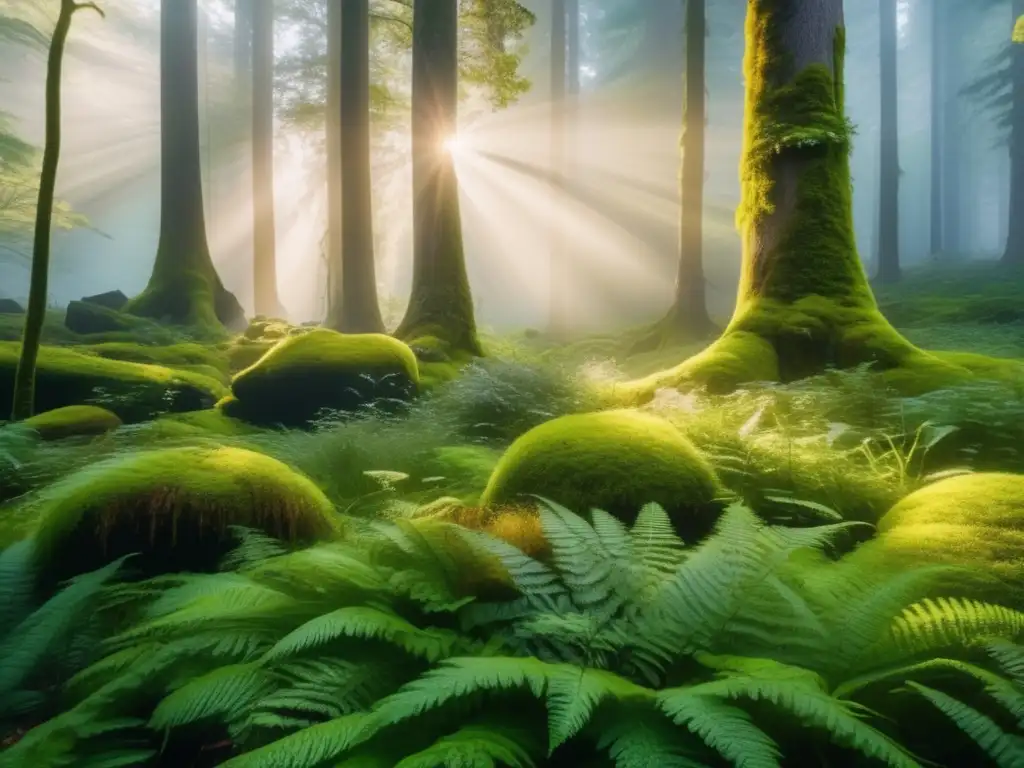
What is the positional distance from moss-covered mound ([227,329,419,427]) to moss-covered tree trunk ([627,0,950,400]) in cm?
296

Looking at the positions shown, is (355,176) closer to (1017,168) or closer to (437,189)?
(437,189)

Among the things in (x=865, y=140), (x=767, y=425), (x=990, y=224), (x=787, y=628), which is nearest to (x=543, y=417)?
(x=767, y=425)

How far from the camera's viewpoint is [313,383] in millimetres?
7391

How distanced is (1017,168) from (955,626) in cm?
3251

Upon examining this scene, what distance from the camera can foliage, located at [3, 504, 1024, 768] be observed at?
5.28 feet

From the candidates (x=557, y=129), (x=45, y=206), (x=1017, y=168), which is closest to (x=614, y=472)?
(x=45, y=206)

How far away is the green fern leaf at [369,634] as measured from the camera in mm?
1875

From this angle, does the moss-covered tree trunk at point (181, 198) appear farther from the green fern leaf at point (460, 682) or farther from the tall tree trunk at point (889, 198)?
the tall tree trunk at point (889, 198)

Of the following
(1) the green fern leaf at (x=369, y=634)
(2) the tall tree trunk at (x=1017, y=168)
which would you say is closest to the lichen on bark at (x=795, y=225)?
(1) the green fern leaf at (x=369, y=634)

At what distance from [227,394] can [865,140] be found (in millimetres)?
79399

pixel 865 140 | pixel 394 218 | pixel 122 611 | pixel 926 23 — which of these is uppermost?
pixel 926 23

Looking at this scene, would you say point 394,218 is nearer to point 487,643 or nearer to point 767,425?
point 767,425

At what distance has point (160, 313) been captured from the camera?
12.9 m

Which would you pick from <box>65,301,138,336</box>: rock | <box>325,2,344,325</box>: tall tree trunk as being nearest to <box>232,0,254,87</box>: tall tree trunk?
<box>325,2,344,325</box>: tall tree trunk
